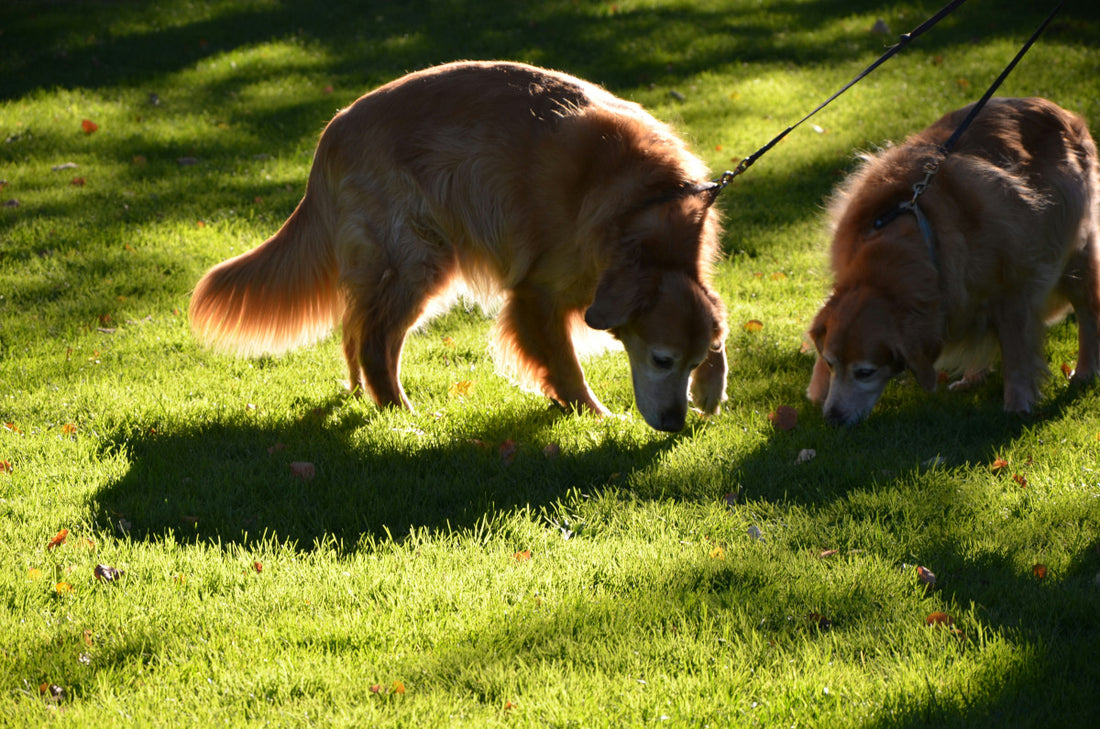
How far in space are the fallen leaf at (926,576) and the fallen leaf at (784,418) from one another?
5.08 ft

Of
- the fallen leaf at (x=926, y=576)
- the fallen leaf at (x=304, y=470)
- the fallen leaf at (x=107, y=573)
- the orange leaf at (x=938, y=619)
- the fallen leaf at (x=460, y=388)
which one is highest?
the fallen leaf at (x=107, y=573)

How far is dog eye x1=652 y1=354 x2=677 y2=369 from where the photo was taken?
16.0 feet

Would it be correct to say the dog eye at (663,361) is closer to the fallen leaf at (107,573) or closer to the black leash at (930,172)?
the black leash at (930,172)

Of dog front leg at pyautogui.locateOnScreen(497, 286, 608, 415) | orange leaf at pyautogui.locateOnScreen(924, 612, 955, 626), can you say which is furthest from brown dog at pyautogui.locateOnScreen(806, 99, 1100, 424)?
orange leaf at pyautogui.locateOnScreen(924, 612, 955, 626)

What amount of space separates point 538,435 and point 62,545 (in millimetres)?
2309

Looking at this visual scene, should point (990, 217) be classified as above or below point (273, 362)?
above

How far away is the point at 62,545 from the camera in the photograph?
3863mm

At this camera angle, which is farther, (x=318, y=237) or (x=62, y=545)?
(x=318, y=237)

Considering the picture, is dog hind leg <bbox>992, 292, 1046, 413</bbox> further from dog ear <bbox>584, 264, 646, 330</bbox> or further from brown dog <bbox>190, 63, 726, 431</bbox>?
dog ear <bbox>584, 264, 646, 330</bbox>

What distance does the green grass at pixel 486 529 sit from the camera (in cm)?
300

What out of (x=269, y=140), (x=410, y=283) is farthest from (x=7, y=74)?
(x=410, y=283)

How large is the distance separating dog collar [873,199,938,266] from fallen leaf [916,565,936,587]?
6.25ft

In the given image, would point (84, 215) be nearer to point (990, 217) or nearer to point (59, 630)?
point (59, 630)

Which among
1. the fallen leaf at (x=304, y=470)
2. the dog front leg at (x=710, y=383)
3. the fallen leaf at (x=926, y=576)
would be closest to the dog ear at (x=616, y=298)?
the dog front leg at (x=710, y=383)
